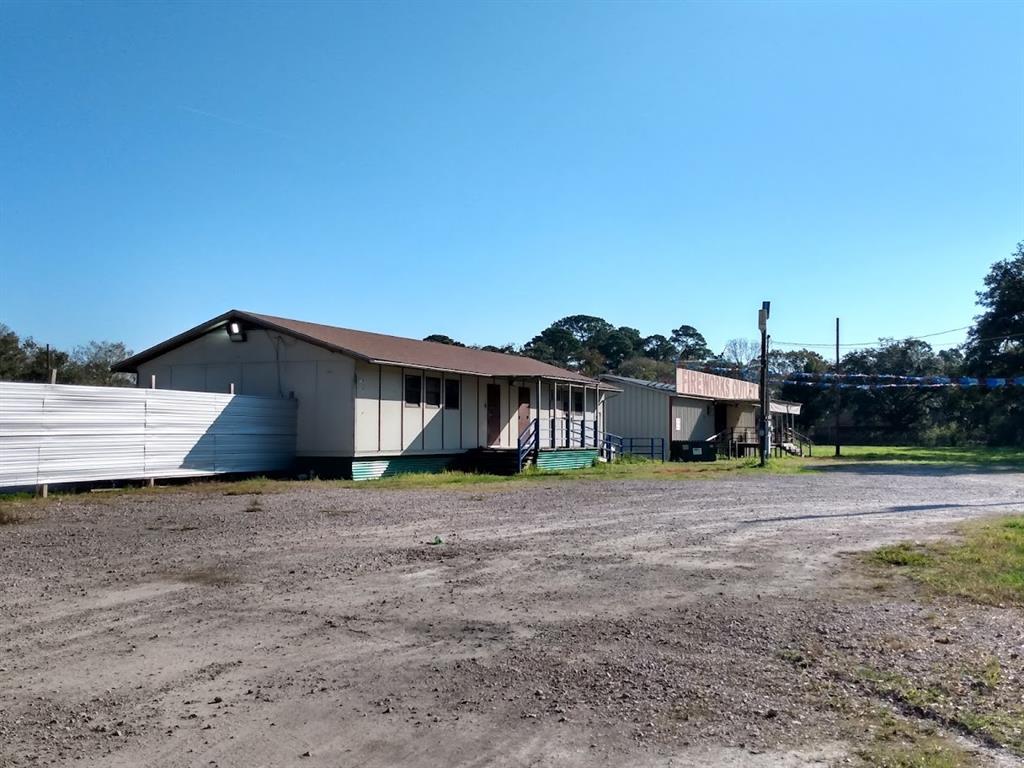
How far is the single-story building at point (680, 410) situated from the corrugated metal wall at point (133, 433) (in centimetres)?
1812

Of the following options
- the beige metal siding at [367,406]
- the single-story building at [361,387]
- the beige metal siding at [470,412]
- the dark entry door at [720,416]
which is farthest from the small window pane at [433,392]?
the dark entry door at [720,416]

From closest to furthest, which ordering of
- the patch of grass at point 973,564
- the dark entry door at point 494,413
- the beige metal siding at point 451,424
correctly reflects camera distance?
1. the patch of grass at point 973,564
2. the beige metal siding at point 451,424
3. the dark entry door at point 494,413

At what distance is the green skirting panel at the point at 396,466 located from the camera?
22391 mm

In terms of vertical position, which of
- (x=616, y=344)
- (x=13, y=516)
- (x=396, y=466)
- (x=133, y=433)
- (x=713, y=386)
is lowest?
(x=13, y=516)

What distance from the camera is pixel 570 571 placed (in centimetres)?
886

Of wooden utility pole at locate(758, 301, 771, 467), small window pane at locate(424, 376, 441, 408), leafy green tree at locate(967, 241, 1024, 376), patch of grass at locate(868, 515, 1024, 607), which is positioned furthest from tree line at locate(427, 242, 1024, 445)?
patch of grass at locate(868, 515, 1024, 607)

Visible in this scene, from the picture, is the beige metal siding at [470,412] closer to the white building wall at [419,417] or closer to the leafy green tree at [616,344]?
the white building wall at [419,417]

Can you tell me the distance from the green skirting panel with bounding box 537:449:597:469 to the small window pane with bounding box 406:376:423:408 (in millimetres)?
4596

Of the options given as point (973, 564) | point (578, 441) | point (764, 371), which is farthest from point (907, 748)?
point (764, 371)

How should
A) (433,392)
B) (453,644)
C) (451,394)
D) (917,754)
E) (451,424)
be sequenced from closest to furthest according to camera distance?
(917,754), (453,644), (433,392), (451,424), (451,394)

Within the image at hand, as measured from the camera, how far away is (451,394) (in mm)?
26172

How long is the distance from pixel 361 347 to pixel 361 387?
1.44 metres

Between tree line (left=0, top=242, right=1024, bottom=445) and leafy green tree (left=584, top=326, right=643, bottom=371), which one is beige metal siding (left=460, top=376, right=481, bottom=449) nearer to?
tree line (left=0, top=242, right=1024, bottom=445)

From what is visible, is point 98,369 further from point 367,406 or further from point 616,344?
point 616,344
